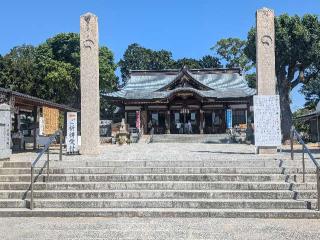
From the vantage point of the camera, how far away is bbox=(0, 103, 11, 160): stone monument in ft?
33.5

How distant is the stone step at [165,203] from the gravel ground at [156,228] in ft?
1.78

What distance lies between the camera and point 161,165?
385 inches

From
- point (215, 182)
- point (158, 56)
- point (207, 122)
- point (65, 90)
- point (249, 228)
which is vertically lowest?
point (249, 228)

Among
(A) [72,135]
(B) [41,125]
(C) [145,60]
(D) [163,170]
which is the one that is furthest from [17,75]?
(C) [145,60]

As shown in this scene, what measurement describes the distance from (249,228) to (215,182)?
2.09 metres

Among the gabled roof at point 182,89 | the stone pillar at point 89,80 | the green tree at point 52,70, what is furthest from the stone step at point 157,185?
the green tree at point 52,70

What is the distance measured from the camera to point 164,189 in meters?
8.65

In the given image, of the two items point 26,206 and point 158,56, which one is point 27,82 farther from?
point 158,56

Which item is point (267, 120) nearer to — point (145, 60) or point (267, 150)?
point (267, 150)

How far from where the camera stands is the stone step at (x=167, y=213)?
7.43 meters

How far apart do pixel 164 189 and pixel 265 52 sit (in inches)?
248

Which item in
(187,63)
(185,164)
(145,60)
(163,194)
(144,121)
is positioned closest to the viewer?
(163,194)

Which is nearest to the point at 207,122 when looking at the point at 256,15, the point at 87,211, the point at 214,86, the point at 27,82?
the point at 214,86

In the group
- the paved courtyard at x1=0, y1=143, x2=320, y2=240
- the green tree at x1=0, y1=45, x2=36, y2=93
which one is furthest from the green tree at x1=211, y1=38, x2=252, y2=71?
the paved courtyard at x1=0, y1=143, x2=320, y2=240
